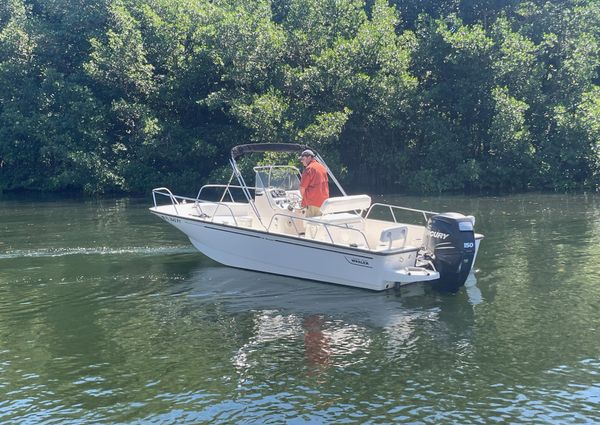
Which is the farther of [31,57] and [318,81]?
[31,57]

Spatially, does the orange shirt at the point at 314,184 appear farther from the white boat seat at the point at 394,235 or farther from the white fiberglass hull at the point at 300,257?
the white boat seat at the point at 394,235

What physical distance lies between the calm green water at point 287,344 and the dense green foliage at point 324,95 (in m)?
15.1

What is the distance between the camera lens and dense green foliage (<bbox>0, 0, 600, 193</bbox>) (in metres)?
30.0

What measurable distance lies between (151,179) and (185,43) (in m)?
6.31

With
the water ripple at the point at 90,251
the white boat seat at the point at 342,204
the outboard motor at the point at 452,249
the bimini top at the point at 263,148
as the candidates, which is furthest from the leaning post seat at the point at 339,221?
the water ripple at the point at 90,251

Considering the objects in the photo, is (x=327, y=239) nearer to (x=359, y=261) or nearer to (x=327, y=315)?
(x=359, y=261)

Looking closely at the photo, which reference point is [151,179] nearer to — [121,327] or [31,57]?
[31,57]

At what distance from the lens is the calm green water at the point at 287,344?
762cm

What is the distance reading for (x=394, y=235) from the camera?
478 inches

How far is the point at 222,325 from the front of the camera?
10.6 metres

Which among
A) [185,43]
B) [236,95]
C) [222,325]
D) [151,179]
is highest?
[185,43]

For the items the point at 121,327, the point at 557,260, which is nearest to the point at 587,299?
the point at 557,260

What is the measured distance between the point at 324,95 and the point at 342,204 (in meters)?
18.2

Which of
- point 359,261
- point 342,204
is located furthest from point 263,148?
point 359,261
